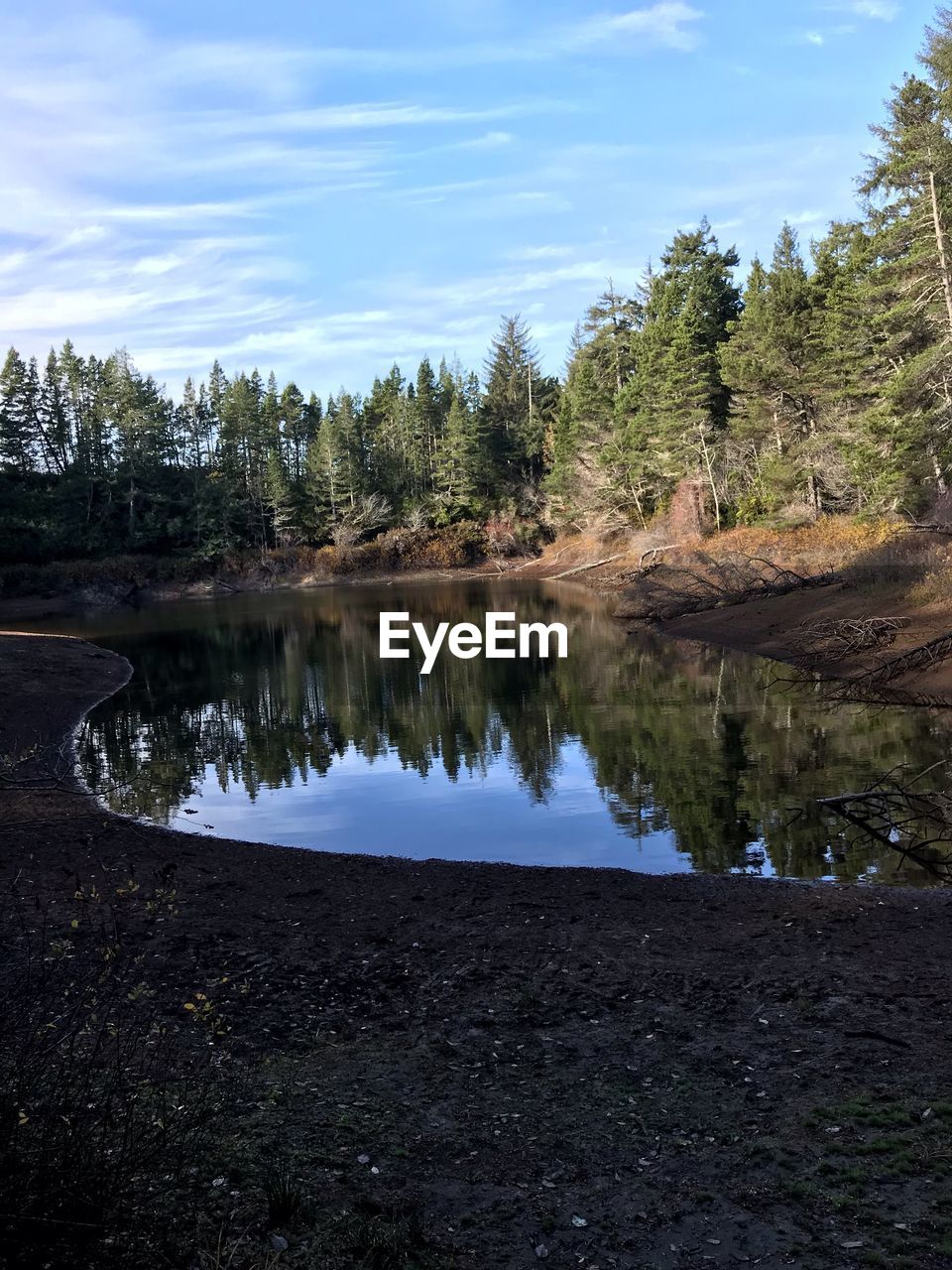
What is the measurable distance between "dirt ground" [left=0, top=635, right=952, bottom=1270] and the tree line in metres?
25.9

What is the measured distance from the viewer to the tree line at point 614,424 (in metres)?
34.0

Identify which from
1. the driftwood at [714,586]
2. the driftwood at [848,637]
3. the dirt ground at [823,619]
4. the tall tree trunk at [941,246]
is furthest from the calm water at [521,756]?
the tall tree trunk at [941,246]

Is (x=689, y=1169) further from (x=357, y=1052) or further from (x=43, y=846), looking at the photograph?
(x=43, y=846)

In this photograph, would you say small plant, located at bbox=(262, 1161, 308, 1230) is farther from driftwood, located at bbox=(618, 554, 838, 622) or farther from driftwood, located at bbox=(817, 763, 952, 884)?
driftwood, located at bbox=(618, 554, 838, 622)

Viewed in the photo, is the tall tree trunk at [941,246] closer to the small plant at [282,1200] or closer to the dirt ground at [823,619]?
the dirt ground at [823,619]

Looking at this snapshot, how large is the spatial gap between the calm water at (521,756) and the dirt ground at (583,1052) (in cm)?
180

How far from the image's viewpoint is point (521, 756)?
67.9ft

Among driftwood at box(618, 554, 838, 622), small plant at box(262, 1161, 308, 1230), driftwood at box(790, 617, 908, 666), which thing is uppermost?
driftwood at box(618, 554, 838, 622)

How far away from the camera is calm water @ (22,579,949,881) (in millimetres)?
14867

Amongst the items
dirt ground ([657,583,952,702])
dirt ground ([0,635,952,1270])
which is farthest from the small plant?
dirt ground ([657,583,952,702])

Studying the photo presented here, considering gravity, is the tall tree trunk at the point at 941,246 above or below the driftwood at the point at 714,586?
above

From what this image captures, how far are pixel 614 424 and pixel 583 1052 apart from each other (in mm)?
66825

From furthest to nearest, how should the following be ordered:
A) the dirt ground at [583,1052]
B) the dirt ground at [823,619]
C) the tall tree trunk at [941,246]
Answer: the tall tree trunk at [941,246] < the dirt ground at [823,619] < the dirt ground at [583,1052]

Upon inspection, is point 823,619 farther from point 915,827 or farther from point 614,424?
point 614,424
